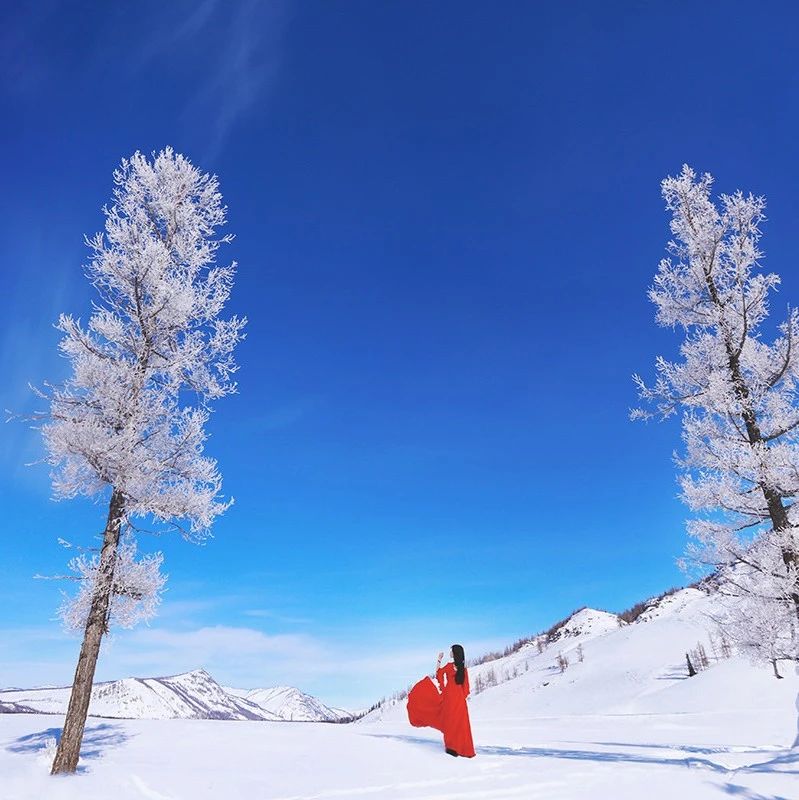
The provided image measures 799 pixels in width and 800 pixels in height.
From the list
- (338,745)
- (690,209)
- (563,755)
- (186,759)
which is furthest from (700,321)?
(186,759)

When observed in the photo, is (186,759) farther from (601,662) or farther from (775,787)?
(601,662)

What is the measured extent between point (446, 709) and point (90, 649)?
6.77 meters

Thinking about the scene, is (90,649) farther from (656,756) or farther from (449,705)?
(656,756)

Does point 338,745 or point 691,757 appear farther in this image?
point 338,745

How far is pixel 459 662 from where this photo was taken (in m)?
10.6

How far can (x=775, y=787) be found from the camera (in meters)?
7.70

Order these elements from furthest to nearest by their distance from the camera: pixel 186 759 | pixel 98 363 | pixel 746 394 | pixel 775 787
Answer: pixel 746 394
pixel 98 363
pixel 186 759
pixel 775 787

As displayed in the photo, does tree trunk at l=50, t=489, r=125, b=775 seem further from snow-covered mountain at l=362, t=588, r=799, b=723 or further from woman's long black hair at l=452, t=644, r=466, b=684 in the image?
snow-covered mountain at l=362, t=588, r=799, b=723

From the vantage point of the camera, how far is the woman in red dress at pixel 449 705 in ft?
33.9

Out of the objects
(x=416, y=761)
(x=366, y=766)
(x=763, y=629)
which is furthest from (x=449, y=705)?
(x=763, y=629)

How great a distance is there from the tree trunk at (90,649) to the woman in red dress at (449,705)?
610 centimetres

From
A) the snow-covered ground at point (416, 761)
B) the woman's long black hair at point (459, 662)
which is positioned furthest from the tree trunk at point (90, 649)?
the woman's long black hair at point (459, 662)

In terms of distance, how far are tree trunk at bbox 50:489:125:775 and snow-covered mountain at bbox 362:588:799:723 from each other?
54.2ft

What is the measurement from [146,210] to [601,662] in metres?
49.8
